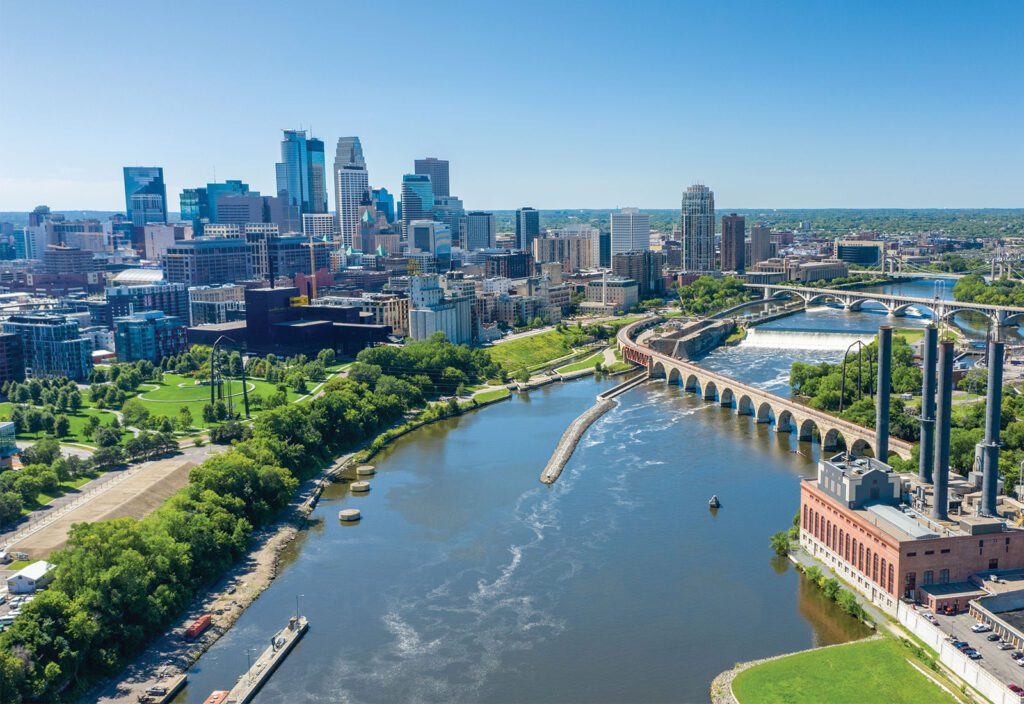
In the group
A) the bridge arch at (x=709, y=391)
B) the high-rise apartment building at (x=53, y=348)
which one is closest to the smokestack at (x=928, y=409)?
the bridge arch at (x=709, y=391)

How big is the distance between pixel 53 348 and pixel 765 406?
5045 cm

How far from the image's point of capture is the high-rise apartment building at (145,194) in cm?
18738

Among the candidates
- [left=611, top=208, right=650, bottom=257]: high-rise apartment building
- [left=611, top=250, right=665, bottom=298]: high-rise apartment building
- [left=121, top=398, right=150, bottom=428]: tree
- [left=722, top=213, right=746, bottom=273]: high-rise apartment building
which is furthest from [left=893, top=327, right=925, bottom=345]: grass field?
[left=611, top=208, right=650, bottom=257]: high-rise apartment building

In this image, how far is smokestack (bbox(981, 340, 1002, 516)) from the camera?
32.3 meters

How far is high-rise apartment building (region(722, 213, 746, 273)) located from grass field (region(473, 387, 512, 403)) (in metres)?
104

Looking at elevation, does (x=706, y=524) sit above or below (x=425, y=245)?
below

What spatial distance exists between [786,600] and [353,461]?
2512 cm

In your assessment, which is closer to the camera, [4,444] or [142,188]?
[4,444]

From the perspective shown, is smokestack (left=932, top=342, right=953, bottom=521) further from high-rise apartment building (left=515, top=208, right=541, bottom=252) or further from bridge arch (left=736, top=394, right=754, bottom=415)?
high-rise apartment building (left=515, top=208, right=541, bottom=252)

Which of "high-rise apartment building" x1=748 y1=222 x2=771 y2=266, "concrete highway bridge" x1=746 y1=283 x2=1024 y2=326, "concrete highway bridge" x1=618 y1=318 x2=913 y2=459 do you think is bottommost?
"concrete highway bridge" x1=618 y1=318 x2=913 y2=459

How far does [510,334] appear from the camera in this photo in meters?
96.3

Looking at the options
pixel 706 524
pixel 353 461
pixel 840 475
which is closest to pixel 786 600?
pixel 840 475

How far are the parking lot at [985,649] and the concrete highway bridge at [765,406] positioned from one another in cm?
1638

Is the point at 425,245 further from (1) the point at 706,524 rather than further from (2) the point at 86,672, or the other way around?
(2) the point at 86,672
